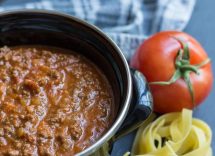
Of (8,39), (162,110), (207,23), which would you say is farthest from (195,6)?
(8,39)

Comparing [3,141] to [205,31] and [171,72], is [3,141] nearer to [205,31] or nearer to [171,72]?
[171,72]

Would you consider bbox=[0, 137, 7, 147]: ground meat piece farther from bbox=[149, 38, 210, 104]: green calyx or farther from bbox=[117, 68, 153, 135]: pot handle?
bbox=[149, 38, 210, 104]: green calyx

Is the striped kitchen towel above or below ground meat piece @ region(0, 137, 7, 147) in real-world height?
above

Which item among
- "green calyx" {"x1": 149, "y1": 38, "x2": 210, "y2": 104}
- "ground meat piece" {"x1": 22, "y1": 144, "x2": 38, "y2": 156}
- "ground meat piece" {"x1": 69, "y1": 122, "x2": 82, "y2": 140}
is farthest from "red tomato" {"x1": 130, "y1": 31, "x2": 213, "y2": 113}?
"ground meat piece" {"x1": 22, "y1": 144, "x2": 38, "y2": 156}

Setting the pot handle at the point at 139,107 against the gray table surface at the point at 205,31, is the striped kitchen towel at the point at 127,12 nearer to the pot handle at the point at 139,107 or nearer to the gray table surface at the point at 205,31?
the gray table surface at the point at 205,31

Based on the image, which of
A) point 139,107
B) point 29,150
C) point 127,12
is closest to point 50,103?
point 29,150

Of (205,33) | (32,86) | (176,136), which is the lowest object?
(176,136)
